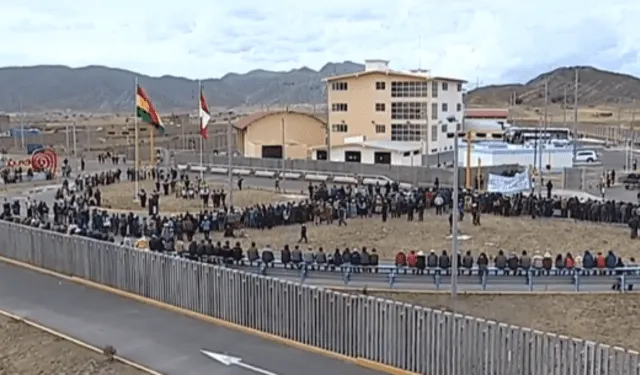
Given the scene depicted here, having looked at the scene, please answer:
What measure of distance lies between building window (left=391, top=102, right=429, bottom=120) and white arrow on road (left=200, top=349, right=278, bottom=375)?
4989cm

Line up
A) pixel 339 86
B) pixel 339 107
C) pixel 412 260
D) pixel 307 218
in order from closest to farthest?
1. pixel 412 260
2. pixel 307 218
3. pixel 339 86
4. pixel 339 107

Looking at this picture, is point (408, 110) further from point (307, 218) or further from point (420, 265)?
point (420, 265)

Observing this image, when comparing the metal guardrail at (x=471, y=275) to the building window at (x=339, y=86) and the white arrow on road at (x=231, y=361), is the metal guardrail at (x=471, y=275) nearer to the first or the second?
the white arrow on road at (x=231, y=361)

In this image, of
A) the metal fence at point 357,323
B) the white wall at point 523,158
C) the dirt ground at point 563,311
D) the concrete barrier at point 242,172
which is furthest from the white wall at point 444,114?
the metal fence at point 357,323

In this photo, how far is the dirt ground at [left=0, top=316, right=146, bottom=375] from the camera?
1523 cm

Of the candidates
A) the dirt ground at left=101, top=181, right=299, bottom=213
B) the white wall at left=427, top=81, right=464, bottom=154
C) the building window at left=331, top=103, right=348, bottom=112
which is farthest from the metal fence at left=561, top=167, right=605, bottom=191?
the building window at left=331, top=103, right=348, bottom=112

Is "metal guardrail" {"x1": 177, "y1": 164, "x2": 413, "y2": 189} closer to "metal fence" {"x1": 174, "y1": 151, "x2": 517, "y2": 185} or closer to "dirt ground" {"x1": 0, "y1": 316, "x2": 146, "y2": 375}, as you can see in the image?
"metal fence" {"x1": 174, "y1": 151, "x2": 517, "y2": 185}

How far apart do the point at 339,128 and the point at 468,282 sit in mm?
45365

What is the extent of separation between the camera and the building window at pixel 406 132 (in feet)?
209

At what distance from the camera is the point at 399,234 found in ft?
106

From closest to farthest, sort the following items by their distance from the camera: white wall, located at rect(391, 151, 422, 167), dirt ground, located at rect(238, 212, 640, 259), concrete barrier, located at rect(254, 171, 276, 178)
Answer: dirt ground, located at rect(238, 212, 640, 259)
concrete barrier, located at rect(254, 171, 276, 178)
white wall, located at rect(391, 151, 422, 167)

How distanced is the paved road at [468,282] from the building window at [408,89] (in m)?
43.1

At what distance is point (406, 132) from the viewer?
6406 cm

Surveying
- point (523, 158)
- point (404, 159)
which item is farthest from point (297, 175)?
point (523, 158)
